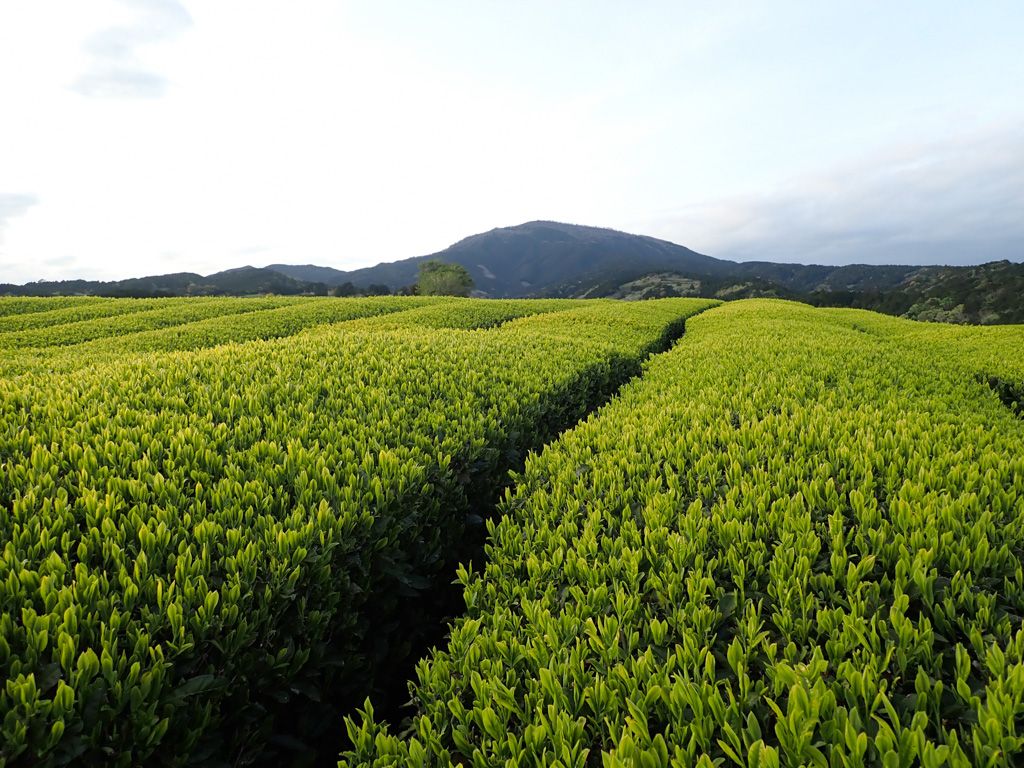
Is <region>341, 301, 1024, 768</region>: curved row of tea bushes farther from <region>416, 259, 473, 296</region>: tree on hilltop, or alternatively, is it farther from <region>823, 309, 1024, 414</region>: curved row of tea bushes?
<region>416, 259, 473, 296</region>: tree on hilltop

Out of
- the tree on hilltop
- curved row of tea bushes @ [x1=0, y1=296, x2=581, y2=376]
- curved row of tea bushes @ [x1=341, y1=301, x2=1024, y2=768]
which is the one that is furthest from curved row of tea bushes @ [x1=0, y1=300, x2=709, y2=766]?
the tree on hilltop

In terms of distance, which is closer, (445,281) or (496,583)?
(496,583)

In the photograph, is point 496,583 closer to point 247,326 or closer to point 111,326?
point 247,326

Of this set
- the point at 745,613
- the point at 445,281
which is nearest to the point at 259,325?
the point at 745,613

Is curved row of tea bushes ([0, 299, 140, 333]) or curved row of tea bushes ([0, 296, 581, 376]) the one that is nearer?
curved row of tea bushes ([0, 296, 581, 376])

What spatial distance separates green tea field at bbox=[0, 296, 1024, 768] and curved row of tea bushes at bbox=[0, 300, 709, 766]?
0.02 metres

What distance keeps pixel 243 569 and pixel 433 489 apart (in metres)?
1.71

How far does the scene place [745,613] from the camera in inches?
98.9

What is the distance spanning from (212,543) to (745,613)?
2.99 metres

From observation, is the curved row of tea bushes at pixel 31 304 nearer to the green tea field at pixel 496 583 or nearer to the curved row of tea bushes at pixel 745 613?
the green tea field at pixel 496 583

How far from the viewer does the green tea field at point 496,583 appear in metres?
2.00

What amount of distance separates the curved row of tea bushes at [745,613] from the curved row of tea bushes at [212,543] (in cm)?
71

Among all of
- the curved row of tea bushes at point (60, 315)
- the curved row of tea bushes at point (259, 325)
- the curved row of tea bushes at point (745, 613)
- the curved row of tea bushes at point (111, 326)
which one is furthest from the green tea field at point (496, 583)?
the curved row of tea bushes at point (60, 315)

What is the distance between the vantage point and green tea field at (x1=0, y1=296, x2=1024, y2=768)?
1998 millimetres
